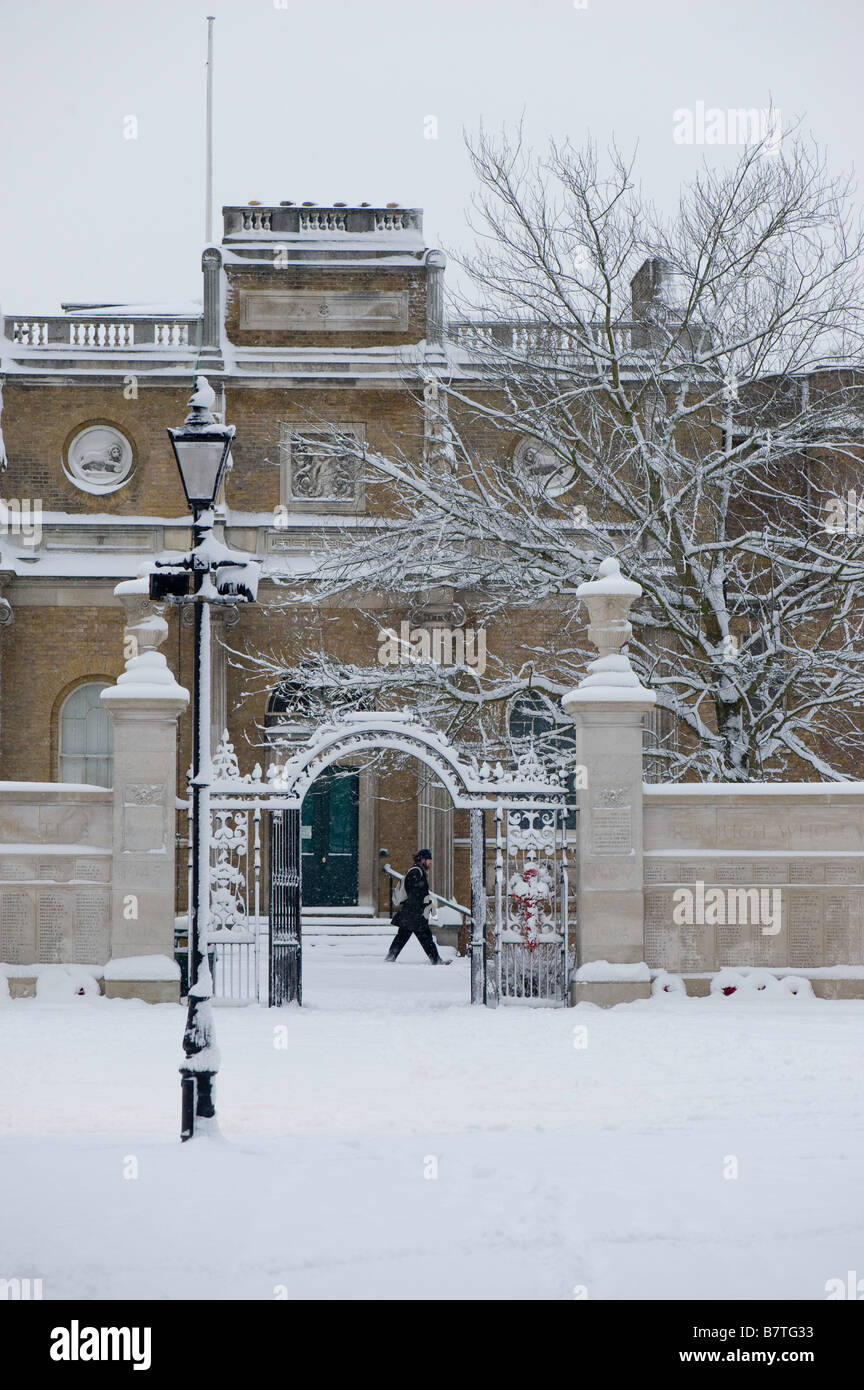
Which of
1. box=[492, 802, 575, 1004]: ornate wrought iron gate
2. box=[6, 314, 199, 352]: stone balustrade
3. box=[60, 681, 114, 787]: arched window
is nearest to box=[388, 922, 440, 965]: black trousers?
box=[492, 802, 575, 1004]: ornate wrought iron gate

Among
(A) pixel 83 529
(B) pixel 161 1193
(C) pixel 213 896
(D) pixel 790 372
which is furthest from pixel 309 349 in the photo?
(B) pixel 161 1193

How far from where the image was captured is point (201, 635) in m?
8.12

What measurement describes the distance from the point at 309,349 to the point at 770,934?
14911mm

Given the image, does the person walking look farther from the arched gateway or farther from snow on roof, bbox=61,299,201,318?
snow on roof, bbox=61,299,201,318

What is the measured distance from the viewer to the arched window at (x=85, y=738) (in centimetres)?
2403

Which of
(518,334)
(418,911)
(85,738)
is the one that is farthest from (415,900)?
(85,738)

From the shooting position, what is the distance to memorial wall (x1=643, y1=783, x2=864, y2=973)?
1316cm

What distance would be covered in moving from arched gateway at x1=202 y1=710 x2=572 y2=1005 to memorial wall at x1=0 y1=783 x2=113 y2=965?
1033 millimetres

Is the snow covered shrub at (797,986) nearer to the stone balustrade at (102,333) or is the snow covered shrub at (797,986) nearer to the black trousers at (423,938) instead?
the black trousers at (423,938)

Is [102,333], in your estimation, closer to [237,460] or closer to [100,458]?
[100,458]

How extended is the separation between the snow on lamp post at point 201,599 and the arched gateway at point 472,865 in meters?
4.96

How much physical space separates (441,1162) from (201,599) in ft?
10.6
